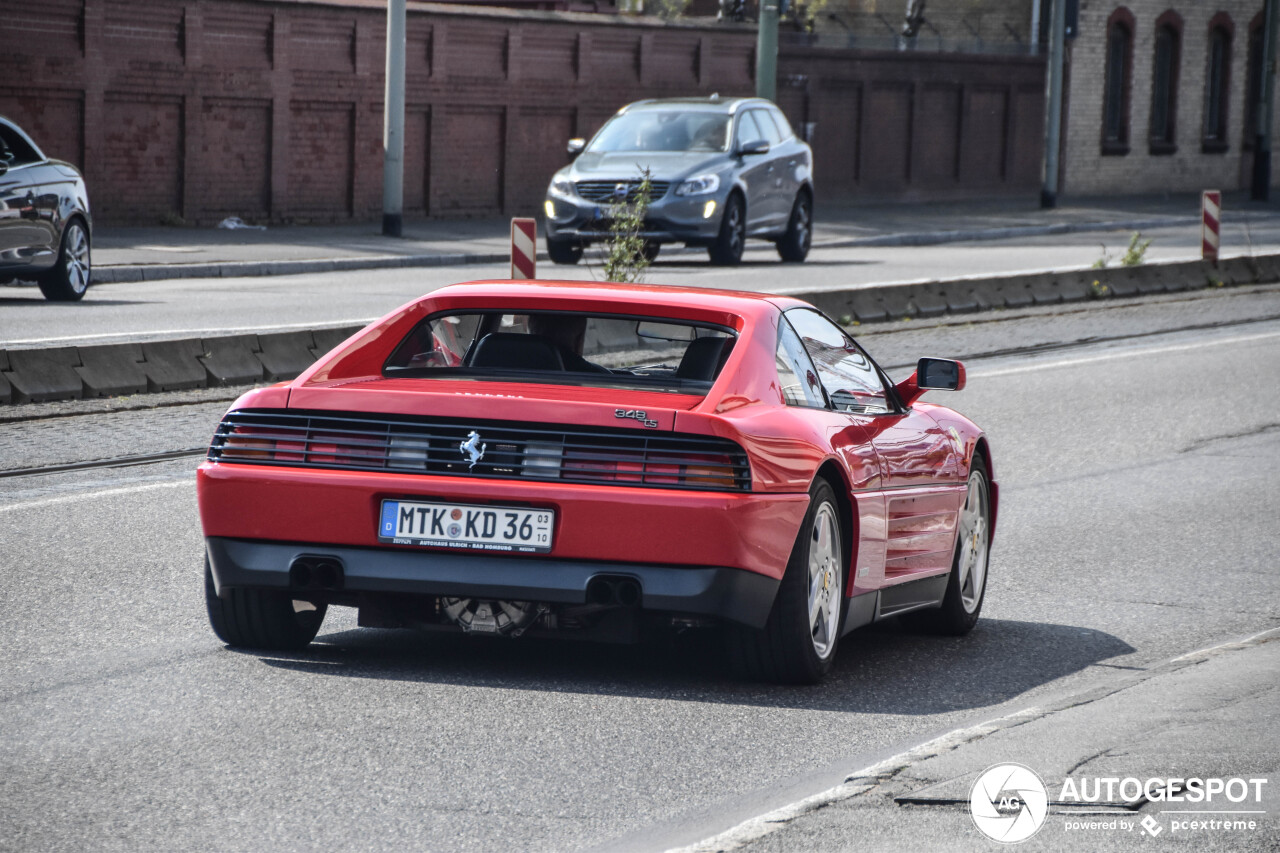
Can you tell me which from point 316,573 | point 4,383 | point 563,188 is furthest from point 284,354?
point 563,188

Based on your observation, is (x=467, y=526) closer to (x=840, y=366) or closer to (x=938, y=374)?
(x=840, y=366)

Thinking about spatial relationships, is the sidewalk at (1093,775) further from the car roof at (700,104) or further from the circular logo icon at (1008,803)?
the car roof at (700,104)

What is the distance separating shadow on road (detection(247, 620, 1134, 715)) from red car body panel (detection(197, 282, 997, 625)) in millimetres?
374

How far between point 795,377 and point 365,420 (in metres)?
1.44

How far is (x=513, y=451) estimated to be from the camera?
6055 millimetres

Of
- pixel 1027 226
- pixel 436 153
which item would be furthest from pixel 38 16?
pixel 1027 226

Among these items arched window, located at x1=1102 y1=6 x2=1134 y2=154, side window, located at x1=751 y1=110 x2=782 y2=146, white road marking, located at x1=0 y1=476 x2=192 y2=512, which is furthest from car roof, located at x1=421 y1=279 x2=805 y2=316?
arched window, located at x1=1102 y1=6 x2=1134 y2=154

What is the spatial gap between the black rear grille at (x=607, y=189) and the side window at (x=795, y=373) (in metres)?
17.7

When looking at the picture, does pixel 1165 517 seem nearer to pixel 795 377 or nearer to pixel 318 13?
pixel 795 377

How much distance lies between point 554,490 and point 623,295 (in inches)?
39.2

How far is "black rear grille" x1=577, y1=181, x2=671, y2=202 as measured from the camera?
967 inches

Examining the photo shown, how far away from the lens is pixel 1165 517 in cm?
1044

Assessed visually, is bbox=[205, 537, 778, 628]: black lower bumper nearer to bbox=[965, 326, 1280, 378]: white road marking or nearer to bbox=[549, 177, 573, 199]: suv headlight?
bbox=[965, 326, 1280, 378]: white road marking

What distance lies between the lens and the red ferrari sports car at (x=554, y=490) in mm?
5992
